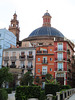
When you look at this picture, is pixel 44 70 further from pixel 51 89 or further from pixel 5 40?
pixel 51 89

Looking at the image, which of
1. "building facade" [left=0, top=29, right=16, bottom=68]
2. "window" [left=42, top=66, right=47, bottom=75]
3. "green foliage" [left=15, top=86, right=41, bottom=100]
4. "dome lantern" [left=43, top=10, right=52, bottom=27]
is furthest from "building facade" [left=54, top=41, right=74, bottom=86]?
"green foliage" [left=15, top=86, right=41, bottom=100]

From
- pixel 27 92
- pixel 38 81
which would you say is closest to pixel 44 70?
pixel 38 81

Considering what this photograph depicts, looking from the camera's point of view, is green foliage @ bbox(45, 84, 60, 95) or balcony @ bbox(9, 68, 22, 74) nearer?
green foliage @ bbox(45, 84, 60, 95)

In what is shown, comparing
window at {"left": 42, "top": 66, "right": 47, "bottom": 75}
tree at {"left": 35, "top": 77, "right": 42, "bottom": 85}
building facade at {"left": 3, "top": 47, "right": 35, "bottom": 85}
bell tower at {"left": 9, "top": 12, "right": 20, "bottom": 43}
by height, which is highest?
bell tower at {"left": 9, "top": 12, "right": 20, "bottom": 43}

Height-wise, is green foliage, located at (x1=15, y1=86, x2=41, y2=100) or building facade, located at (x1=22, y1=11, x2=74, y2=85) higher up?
building facade, located at (x1=22, y1=11, x2=74, y2=85)

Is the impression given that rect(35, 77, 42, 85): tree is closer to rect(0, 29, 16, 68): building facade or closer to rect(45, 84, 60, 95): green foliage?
rect(0, 29, 16, 68): building facade

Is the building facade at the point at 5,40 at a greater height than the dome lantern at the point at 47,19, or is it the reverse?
the dome lantern at the point at 47,19

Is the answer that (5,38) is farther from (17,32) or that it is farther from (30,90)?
(30,90)

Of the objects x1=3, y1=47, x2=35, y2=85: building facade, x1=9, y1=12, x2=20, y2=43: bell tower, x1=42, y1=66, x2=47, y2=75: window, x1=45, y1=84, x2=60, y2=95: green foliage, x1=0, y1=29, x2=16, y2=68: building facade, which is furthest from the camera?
x1=9, y1=12, x2=20, y2=43: bell tower

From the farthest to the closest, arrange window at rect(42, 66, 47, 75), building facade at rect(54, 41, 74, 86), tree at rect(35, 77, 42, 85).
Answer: window at rect(42, 66, 47, 75)
building facade at rect(54, 41, 74, 86)
tree at rect(35, 77, 42, 85)

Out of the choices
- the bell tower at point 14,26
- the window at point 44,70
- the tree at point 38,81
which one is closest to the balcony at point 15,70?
the tree at point 38,81

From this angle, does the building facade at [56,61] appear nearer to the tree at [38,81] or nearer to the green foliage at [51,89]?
the tree at [38,81]

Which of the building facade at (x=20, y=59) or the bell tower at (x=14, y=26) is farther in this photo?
the bell tower at (x=14, y=26)

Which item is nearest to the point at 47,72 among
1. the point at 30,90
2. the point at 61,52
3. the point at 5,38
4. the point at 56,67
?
the point at 56,67
